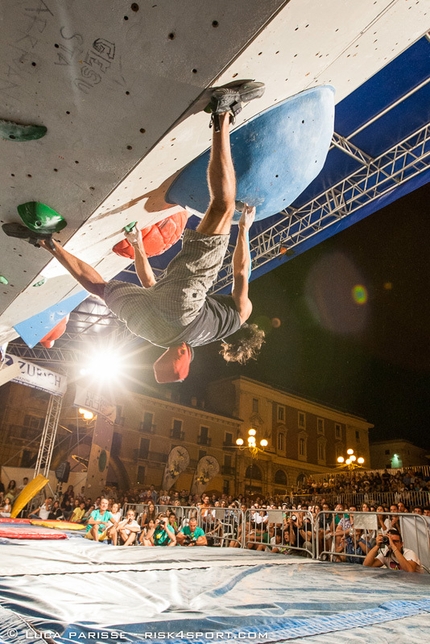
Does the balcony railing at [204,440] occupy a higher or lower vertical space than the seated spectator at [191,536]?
higher

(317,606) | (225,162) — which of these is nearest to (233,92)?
(225,162)

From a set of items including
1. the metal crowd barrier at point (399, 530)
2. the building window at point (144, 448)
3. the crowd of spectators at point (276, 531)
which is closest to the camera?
the metal crowd barrier at point (399, 530)

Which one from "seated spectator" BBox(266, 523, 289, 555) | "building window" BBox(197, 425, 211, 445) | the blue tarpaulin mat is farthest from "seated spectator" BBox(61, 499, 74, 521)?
"building window" BBox(197, 425, 211, 445)

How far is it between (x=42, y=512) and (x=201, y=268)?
12463mm

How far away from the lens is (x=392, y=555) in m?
5.36

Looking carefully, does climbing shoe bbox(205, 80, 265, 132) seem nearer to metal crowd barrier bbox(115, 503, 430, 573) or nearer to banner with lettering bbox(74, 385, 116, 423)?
metal crowd barrier bbox(115, 503, 430, 573)

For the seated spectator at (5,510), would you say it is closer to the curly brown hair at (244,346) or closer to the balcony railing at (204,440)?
the curly brown hair at (244,346)

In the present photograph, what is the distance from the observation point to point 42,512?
39.5 feet

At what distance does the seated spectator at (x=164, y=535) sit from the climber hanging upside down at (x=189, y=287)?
18.5 feet

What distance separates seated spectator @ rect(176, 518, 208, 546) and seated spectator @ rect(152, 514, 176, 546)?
1.08ft

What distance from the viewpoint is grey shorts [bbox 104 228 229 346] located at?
96.6 inches

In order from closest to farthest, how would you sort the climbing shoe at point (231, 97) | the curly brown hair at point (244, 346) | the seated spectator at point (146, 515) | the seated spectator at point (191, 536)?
the climbing shoe at point (231, 97)
the curly brown hair at point (244, 346)
the seated spectator at point (191, 536)
the seated spectator at point (146, 515)

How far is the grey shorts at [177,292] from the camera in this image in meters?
2.45

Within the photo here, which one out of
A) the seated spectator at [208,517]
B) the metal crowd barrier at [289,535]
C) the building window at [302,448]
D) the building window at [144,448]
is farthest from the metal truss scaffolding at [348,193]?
the building window at [302,448]
